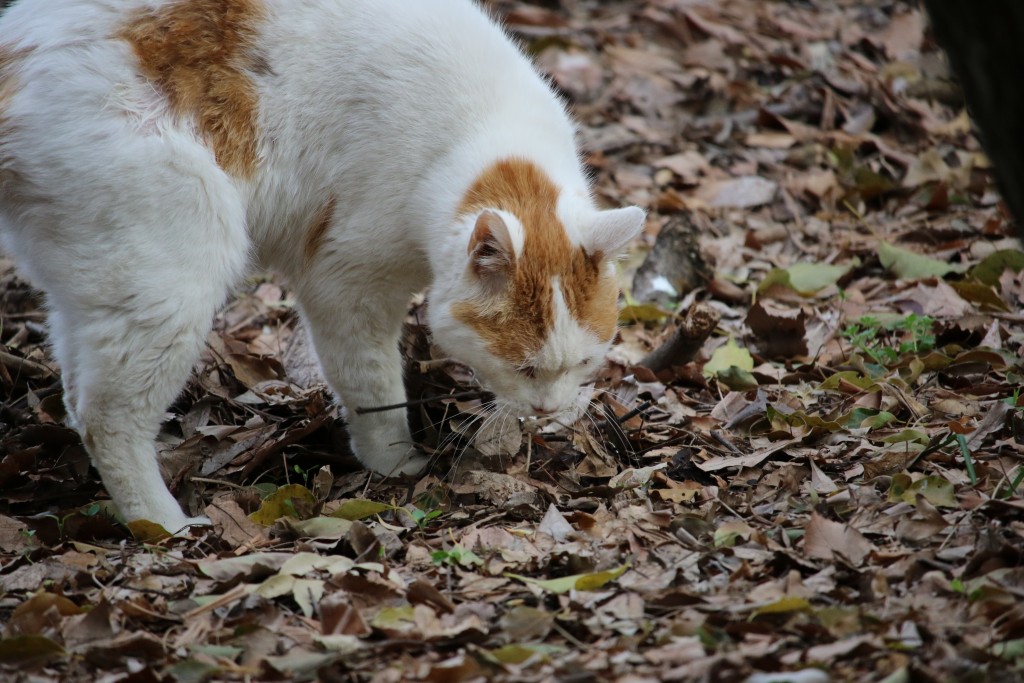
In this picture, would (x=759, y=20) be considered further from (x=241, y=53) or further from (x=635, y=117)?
(x=241, y=53)

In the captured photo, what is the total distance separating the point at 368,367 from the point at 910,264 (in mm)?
3301

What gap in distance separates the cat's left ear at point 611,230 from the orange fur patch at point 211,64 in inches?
54.5

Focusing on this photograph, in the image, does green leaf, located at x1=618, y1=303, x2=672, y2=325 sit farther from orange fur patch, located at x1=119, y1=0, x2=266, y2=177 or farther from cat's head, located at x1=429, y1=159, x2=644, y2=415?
orange fur patch, located at x1=119, y1=0, x2=266, y2=177

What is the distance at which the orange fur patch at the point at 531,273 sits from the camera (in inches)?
149

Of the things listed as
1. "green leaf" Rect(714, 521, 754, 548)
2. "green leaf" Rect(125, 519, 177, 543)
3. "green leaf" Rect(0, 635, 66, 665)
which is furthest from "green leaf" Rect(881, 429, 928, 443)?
"green leaf" Rect(0, 635, 66, 665)

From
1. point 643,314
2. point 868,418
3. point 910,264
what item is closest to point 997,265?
point 910,264

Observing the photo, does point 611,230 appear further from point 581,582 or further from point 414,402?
point 581,582

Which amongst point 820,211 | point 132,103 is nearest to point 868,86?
point 820,211

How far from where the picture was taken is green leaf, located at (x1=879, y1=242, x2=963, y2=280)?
226 inches

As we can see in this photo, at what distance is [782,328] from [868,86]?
12.2ft

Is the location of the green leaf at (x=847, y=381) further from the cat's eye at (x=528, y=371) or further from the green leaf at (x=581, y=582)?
the green leaf at (x=581, y=582)

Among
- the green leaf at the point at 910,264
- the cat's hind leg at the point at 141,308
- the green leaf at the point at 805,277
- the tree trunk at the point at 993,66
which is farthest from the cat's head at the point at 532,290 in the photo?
the green leaf at the point at 910,264

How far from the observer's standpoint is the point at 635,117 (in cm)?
821

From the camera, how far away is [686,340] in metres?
4.89
